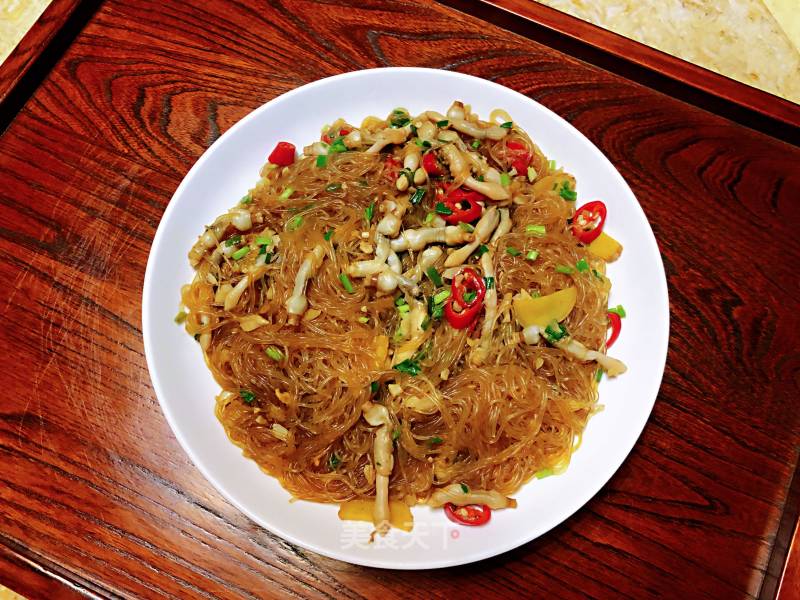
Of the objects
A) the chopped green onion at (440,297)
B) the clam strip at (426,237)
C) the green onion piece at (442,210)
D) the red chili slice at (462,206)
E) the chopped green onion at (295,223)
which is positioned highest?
the red chili slice at (462,206)

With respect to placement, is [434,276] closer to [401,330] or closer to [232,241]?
[401,330]

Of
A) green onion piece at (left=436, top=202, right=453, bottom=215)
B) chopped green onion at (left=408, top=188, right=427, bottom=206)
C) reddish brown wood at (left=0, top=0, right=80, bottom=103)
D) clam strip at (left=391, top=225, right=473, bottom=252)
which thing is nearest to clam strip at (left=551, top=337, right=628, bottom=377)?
clam strip at (left=391, top=225, right=473, bottom=252)

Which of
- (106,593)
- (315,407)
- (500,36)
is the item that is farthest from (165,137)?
(106,593)

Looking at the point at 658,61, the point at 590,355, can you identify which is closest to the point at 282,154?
the point at 590,355

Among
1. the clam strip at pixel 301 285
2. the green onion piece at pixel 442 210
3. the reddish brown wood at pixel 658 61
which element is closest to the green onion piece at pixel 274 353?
the clam strip at pixel 301 285

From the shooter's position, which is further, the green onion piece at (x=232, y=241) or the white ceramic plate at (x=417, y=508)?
the green onion piece at (x=232, y=241)

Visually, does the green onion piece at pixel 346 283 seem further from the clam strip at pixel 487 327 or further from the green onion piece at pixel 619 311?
the green onion piece at pixel 619 311

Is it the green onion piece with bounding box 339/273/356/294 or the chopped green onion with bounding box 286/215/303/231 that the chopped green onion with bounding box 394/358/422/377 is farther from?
the chopped green onion with bounding box 286/215/303/231
